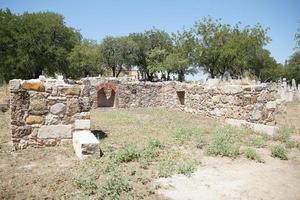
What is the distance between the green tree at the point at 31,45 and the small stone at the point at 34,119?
90.1 feet

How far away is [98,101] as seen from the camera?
21.2m

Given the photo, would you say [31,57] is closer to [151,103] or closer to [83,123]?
[151,103]

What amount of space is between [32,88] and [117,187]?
388cm

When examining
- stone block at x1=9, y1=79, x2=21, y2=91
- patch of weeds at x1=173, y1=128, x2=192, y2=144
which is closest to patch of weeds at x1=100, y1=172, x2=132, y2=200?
patch of weeds at x1=173, y1=128, x2=192, y2=144

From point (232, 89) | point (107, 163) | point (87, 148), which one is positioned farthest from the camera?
point (232, 89)

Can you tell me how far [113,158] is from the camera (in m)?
6.14

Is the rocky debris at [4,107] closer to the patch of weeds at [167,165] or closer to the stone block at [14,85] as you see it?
the stone block at [14,85]

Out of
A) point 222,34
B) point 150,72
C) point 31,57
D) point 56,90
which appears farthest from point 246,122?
point 150,72

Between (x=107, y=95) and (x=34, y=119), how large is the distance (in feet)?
44.2

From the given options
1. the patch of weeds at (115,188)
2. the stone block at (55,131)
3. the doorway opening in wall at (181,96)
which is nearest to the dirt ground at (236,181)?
the patch of weeds at (115,188)

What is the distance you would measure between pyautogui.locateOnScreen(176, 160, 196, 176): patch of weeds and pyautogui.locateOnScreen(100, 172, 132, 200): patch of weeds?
1148 millimetres

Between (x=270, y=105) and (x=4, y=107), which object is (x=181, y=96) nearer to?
(x=270, y=105)

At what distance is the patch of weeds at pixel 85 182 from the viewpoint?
4719mm

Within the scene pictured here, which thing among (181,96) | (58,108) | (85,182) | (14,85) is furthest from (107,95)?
(85,182)
